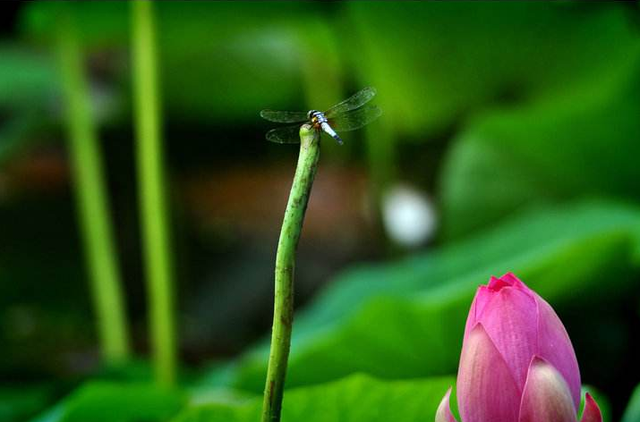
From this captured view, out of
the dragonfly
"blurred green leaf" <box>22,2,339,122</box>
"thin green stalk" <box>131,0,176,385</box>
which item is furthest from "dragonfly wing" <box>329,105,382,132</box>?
"blurred green leaf" <box>22,2,339,122</box>

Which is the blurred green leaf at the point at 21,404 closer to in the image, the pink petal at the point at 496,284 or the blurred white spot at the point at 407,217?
the pink petal at the point at 496,284

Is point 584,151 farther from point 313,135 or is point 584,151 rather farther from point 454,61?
point 313,135

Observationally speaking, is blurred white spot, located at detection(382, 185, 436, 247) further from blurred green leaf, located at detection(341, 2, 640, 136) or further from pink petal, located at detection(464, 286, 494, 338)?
pink petal, located at detection(464, 286, 494, 338)

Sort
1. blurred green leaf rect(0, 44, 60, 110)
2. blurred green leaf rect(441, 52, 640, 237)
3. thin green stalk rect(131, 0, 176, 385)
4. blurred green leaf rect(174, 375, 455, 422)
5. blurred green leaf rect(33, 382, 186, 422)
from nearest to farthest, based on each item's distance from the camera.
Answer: blurred green leaf rect(174, 375, 455, 422) < blurred green leaf rect(33, 382, 186, 422) < thin green stalk rect(131, 0, 176, 385) < blurred green leaf rect(441, 52, 640, 237) < blurred green leaf rect(0, 44, 60, 110)

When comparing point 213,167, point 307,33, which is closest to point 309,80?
point 307,33

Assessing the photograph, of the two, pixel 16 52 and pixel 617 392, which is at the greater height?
pixel 16 52

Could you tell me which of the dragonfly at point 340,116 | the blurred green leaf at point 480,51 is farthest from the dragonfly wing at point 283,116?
the blurred green leaf at point 480,51
